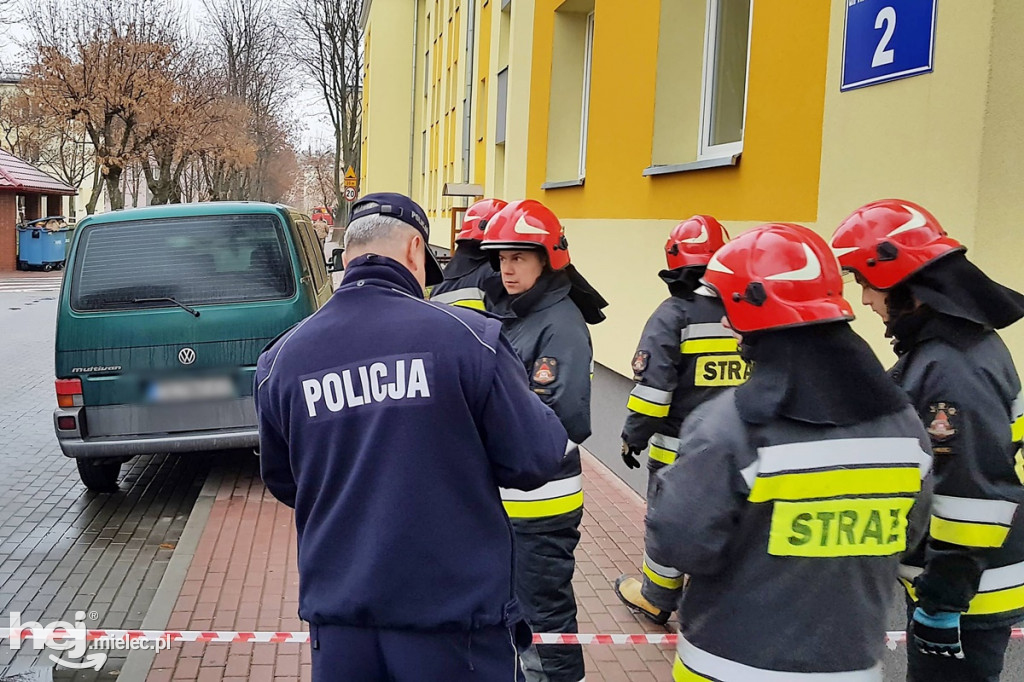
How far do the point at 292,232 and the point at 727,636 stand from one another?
5.44 metres

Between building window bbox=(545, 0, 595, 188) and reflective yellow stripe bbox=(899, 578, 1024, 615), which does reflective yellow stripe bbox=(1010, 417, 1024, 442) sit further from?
building window bbox=(545, 0, 595, 188)

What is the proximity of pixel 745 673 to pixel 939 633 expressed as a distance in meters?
0.93

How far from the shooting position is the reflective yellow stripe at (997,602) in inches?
112

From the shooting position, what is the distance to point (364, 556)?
2.20 m

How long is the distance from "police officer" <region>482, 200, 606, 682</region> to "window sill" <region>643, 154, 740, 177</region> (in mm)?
2361

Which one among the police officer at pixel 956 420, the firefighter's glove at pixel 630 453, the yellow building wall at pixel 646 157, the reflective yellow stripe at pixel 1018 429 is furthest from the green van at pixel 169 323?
the reflective yellow stripe at pixel 1018 429

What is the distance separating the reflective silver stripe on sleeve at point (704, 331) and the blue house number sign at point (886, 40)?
4.03ft

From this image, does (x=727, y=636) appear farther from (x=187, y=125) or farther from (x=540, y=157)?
(x=187, y=125)

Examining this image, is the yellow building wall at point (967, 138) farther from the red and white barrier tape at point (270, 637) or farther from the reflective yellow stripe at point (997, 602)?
the red and white barrier tape at point (270, 637)

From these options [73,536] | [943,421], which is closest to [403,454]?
[943,421]

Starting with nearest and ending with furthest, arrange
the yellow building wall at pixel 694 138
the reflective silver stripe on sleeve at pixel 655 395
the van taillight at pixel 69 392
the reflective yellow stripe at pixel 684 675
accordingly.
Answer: the reflective yellow stripe at pixel 684 675, the reflective silver stripe on sleeve at pixel 655 395, the yellow building wall at pixel 694 138, the van taillight at pixel 69 392

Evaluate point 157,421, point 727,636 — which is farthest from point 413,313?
point 157,421

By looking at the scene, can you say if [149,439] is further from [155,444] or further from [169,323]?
[169,323]

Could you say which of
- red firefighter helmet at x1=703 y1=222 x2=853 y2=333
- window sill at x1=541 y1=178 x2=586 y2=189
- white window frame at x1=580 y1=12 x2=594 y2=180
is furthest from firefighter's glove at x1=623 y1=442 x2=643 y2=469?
white window frame at x1=580 y1=12 x2=594 y2=180
